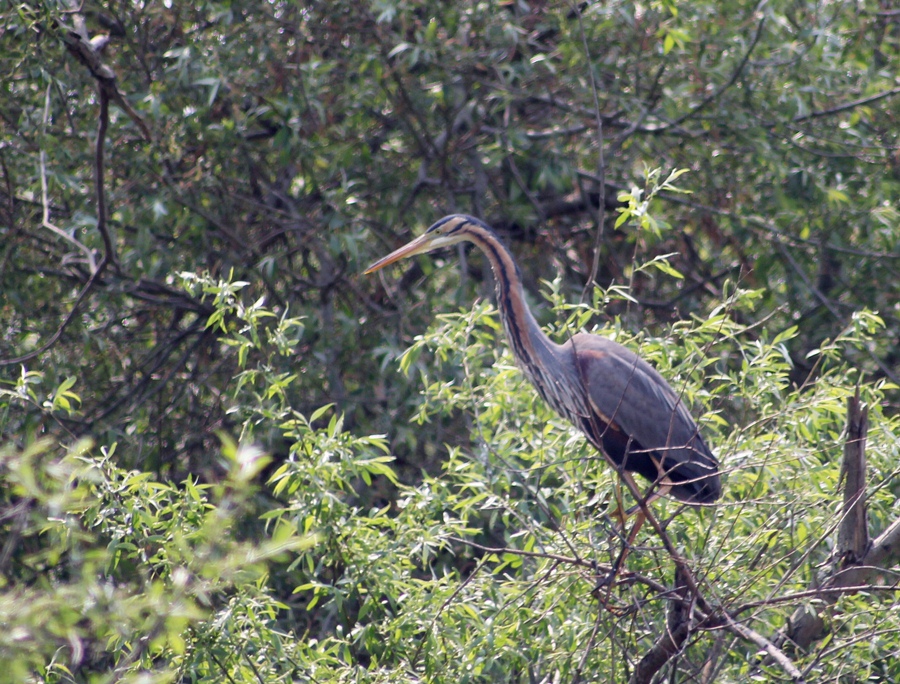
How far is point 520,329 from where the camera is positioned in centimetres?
403

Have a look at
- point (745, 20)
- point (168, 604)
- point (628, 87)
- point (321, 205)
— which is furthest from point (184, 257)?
point (168, 604)

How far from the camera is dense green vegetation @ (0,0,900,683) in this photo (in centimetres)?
332

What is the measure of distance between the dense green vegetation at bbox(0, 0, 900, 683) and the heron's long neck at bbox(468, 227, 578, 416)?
92 millimetres

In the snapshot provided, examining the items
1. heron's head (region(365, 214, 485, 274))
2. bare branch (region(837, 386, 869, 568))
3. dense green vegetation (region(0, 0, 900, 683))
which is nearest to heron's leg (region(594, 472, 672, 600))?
dense green vegetation (region(0, 0, 900, 683))

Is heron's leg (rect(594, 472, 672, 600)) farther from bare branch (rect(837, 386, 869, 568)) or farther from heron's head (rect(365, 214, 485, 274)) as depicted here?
heron's head (rect(365, 214, 485, 274))

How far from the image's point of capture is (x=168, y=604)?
4.91 feet

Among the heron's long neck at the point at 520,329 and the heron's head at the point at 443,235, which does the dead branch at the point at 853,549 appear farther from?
the heron's head at the point at 443,235

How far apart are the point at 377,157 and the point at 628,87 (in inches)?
51.0

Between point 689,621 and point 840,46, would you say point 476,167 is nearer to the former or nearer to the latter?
point 840,46

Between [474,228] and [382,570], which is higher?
[474,228]

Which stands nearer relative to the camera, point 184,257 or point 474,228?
point 474,228

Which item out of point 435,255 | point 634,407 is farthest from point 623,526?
point 435,255

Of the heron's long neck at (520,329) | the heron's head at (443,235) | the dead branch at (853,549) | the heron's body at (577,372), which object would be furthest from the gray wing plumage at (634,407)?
the dead branch at (853,549)

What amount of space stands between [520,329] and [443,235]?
1.60 ft
